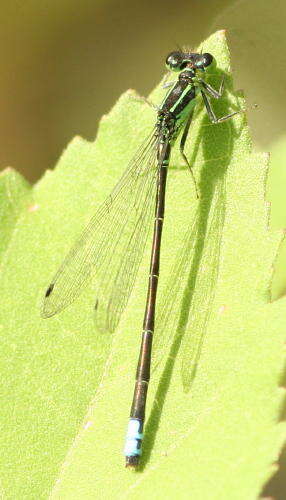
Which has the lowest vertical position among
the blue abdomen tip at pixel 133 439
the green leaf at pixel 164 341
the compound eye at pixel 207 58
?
the blue abdomen tip at pixel 133 439

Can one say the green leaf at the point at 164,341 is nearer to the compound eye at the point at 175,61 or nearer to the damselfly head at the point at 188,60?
the damselfly head at the point at 188,60

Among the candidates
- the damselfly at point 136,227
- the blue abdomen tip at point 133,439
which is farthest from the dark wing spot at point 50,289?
the blue abdomen tip at point 133,439

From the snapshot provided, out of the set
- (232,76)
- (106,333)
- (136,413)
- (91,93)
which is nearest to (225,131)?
(232,76)

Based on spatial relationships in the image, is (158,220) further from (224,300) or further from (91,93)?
(91,93)

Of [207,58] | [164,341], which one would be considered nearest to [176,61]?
[207,58]

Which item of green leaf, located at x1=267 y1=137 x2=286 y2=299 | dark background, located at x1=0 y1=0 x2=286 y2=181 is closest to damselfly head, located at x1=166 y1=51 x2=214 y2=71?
green leaf, located at x1=267 y1=137 x2=286 y2=299

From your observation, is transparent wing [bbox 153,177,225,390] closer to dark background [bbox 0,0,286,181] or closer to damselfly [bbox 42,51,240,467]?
damselfly [bbox 42,51,240,467]
